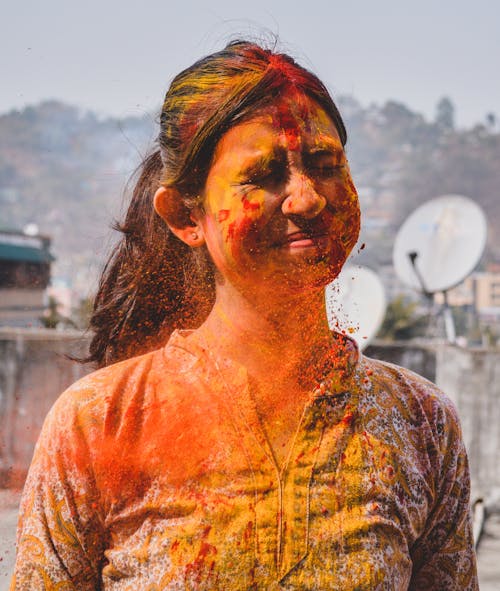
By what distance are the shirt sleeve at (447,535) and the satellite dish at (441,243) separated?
7.63m

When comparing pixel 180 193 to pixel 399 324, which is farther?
pixel 399 324

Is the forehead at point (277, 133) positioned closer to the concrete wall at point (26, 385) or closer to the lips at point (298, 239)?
the lips at point (298, 239)

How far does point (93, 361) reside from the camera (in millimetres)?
1738

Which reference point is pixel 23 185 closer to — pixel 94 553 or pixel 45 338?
pixel 94 553

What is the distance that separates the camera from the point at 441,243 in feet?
Result: 31.5

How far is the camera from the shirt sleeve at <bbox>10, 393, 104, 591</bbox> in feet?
4.56

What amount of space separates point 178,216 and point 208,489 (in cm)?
55

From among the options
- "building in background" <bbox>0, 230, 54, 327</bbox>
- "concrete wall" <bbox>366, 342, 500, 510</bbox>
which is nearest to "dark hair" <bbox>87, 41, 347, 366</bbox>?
"building in background" <bbox>0, 230, 54, 327</bbox>

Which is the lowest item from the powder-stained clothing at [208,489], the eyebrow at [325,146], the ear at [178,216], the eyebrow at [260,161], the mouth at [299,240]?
the powder-stained clothing at [208,489]

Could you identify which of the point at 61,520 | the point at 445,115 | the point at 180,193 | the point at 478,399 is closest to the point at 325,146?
the point at 180,193

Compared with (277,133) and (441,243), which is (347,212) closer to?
(277,133)

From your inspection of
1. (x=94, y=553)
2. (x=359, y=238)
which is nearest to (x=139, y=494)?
(x=94, y=553)

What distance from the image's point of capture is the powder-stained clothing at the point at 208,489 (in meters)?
1.37

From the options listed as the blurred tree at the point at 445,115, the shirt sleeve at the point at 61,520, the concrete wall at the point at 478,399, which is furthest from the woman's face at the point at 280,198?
the blurred tree at the point at 445,115
